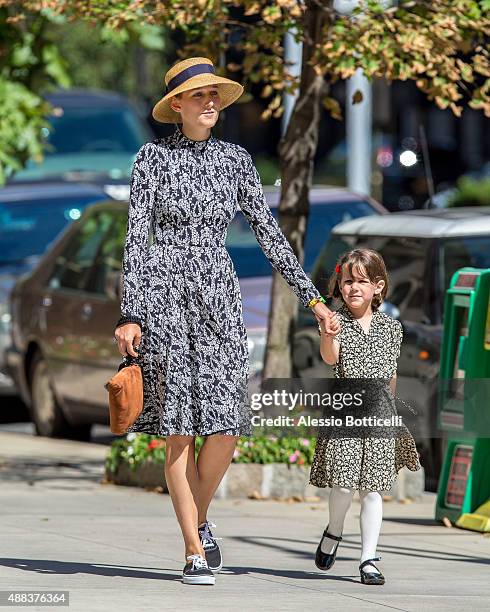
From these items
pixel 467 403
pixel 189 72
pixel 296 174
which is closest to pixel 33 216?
pixel 296 174

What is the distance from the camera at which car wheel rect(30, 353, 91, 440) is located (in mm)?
13242

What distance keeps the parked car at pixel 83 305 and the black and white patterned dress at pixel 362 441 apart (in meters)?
4.71

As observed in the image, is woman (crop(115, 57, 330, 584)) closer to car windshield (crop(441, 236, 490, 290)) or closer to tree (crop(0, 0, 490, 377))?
tree (crop(0, 0, 490, 377))

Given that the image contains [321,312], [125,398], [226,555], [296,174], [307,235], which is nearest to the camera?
[125,398]

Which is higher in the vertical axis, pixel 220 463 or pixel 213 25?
pixel 213 25

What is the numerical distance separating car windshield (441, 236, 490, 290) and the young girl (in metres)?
3.58

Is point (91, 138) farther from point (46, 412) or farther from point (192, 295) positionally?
point (192, 295)

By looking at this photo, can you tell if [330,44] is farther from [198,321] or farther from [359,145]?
[359,145]

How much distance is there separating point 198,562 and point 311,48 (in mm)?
3977

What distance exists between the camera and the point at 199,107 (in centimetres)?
676

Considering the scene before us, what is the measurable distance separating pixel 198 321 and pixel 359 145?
11736 mm

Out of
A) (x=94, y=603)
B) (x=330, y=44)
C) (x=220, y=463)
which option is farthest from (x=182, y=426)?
(x=330, y=44)

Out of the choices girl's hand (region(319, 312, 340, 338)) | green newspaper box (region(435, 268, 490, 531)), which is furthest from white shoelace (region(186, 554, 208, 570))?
green newspaper box (region(435, 268, 490, 531))

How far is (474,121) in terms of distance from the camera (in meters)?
52.4
